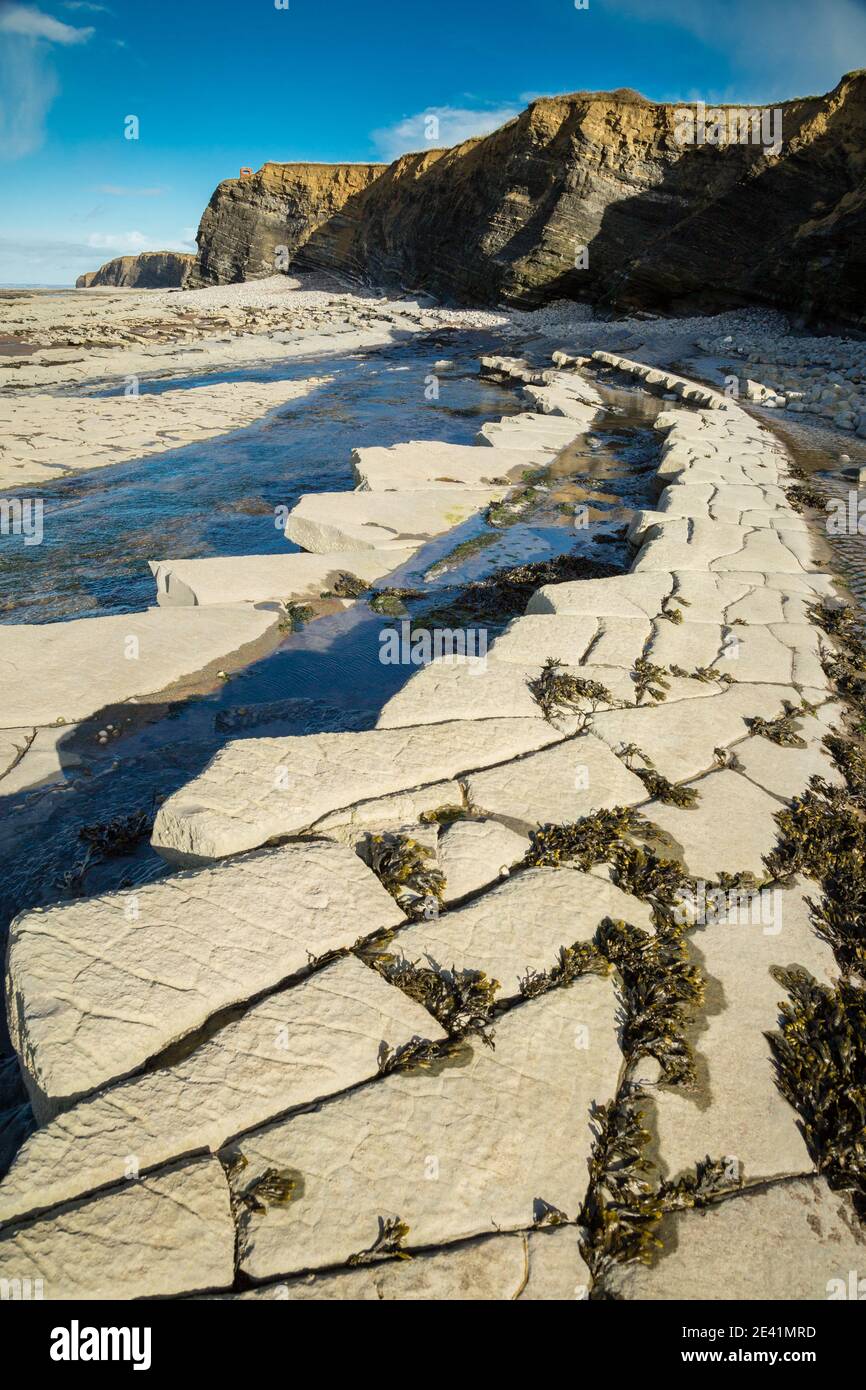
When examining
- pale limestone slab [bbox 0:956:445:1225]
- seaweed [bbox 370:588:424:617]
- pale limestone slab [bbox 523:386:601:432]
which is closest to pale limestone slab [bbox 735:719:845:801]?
pale limestone slab [bbox 0:956:445:1225]

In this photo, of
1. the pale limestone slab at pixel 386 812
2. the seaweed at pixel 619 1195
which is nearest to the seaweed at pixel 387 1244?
the seaweed at pixel 619 1195

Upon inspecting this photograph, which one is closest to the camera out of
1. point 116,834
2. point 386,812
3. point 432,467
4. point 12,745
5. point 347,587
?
point 386,812

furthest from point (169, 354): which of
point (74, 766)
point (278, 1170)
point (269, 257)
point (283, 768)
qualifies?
point (269, 257)

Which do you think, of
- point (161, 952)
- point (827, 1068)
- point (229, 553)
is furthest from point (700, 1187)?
point (229, 553)

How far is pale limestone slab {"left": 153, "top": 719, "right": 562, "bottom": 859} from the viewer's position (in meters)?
2.45

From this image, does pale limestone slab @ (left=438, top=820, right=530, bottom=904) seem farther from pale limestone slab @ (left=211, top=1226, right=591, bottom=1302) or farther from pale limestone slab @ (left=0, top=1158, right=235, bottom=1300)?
pale limestone slab @ (left=0, top=1158, right=235, bottom=1300)

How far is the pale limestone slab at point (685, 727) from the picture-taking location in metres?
3.28

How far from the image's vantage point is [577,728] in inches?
133

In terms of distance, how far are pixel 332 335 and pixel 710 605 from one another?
24.4 metres

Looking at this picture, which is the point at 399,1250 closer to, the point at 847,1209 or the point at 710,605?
the point at 847,1209

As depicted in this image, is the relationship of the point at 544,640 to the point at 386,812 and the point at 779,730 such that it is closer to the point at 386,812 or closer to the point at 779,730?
the point at 779,730

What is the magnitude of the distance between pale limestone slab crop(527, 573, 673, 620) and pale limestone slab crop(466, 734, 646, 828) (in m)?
1.39

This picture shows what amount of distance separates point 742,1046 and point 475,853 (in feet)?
3.45

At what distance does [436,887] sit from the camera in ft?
7.81
